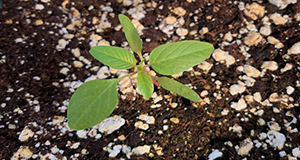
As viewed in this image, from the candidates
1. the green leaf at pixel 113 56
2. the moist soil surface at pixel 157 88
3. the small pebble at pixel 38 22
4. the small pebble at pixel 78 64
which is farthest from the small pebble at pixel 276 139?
the small pebble at pixel 38 22

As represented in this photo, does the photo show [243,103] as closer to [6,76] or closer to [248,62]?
[248,62]

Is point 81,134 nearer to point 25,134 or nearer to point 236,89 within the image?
point 25,134

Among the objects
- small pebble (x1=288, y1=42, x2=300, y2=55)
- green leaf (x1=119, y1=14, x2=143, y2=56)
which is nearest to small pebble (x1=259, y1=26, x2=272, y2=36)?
small pebble (x1=288, y1=42, x2=300, y2=55)

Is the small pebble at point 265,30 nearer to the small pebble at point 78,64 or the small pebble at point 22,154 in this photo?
the small pebble at point 78,64

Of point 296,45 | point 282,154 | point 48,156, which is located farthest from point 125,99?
point 296,45

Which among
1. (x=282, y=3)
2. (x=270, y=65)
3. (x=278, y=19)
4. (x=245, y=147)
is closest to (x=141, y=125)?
(x=245, y=147)

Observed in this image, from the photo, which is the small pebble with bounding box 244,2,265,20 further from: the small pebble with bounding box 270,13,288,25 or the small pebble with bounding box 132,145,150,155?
the small pebble with bounding box 132,145,150,155
